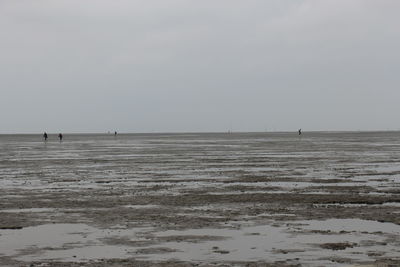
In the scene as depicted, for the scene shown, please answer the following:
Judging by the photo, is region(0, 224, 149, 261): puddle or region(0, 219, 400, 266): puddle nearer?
region(0, 219, 400, 266): puddle

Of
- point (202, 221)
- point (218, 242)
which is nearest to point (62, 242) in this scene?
point (218, 242)

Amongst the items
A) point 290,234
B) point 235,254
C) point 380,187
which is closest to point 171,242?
point 235,254

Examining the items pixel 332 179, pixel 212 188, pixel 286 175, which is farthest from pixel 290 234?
pixel 286 175

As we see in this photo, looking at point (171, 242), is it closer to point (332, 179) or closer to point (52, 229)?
point (52, 229)

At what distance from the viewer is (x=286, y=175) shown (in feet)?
102

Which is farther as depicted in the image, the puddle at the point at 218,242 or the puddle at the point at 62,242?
the puddle at the point at 62,242

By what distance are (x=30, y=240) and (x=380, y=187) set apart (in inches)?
620

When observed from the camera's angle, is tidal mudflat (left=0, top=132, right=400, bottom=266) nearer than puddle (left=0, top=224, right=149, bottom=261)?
Yes

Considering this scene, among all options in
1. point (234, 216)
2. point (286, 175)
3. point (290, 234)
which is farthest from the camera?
point (286, 175)

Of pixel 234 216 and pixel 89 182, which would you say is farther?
pixel 89 182

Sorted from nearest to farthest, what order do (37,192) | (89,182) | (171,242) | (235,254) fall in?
(235,254), (171,242), (37,192), (89,182)

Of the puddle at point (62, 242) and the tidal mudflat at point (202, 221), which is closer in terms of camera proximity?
the tidal mudflat at point (202, 221)

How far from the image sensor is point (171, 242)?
13.0m

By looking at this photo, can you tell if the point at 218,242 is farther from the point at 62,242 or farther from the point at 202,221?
the point at 62,242
